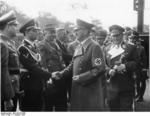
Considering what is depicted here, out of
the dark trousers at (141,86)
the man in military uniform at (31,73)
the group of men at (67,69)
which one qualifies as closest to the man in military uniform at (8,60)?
the group of men at (67,69)

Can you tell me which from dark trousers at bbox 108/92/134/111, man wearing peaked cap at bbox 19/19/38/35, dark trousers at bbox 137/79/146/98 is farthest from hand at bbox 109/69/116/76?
man wearing peaked cap at bbox 19/19/38/35

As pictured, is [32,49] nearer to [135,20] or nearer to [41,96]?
[41,96]

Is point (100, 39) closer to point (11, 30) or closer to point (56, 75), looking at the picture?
point (56, 75)

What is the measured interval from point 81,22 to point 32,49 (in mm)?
863

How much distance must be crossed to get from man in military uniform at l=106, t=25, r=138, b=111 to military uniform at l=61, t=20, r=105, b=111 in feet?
1.30

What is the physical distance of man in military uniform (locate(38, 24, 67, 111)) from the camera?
5.62 meters

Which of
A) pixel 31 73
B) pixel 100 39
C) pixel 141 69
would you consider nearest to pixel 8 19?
pixel 31 73

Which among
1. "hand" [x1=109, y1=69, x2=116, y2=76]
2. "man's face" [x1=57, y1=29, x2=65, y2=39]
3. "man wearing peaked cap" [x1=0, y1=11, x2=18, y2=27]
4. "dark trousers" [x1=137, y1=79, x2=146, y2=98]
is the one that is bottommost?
"dark trousers" [x1=137, y1=79, x2=146, y2=98]

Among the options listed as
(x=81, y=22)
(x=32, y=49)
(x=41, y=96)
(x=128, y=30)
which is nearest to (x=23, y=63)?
(x=32, y=49)

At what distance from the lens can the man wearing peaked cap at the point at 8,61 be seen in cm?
446

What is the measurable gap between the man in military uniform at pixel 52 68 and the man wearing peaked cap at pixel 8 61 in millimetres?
749

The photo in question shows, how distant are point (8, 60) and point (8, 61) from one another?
13 millimetres

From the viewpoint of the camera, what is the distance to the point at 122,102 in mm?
5273

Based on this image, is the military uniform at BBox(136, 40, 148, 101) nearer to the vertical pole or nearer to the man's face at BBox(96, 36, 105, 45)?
the vertical pole
